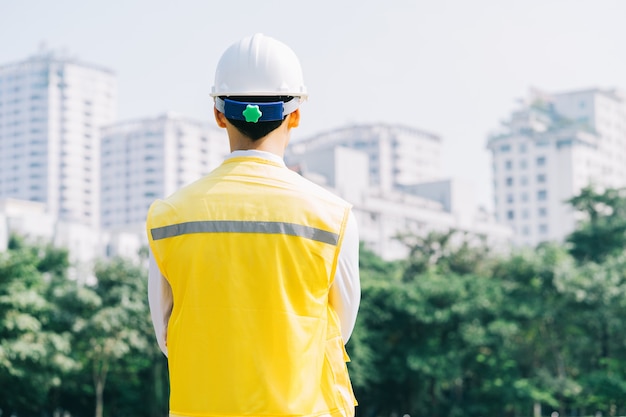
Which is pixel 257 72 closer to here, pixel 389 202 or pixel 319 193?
pixel 319 193

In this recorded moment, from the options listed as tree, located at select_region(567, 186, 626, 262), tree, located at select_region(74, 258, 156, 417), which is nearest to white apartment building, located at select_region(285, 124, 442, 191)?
tree, located at select_region(567, 186, 626, 262)

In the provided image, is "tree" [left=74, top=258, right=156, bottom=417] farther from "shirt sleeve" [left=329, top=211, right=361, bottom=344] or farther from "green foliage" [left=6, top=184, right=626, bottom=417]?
"shirt sleeve" [left=329, top=211, right=361, bottom=344]

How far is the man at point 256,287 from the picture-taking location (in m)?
1.85

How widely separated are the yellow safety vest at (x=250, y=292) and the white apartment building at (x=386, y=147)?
95.6m

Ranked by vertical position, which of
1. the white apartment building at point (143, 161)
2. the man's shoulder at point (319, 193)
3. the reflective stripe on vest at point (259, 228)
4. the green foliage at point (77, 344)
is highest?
the white apartment building at point (143, 161)

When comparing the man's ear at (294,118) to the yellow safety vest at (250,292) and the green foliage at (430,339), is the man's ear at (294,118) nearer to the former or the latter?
the yellow safety vest at (250,292)

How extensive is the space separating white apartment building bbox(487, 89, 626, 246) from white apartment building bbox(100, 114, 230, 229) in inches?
1137

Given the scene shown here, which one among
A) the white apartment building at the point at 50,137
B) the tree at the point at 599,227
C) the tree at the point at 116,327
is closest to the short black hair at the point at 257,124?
the tree at the point at 116,327

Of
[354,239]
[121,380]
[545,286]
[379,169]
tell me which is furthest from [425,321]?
[379,169]

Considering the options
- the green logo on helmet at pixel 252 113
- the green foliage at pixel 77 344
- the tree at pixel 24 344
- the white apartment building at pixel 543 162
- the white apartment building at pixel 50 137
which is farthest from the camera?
the white apartment building at pixel 50 137

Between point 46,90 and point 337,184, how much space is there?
47.4 m

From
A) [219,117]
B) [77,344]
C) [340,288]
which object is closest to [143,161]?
[77,344]

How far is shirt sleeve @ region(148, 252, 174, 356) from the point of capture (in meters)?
1.98

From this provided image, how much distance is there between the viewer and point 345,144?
10175cm
